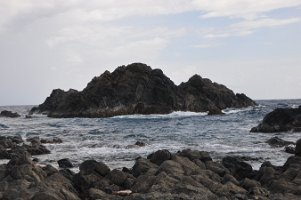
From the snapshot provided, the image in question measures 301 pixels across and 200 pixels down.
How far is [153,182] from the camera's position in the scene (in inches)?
614

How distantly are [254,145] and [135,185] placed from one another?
18035 millimetres

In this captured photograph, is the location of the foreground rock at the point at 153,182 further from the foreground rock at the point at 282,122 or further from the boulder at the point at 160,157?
the foreground rock at the point at 282,122

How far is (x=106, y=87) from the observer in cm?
9050

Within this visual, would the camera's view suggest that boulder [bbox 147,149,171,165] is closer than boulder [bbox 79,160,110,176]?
No

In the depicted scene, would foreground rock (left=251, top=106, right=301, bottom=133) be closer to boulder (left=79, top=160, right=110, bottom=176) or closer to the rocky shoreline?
the rocky shoreline

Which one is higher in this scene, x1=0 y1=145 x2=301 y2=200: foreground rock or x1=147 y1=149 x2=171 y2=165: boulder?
x1=147 y1=149 x2=171 y2=165: boulder

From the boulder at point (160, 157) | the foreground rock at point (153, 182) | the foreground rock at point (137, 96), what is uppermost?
the foreground rock at point (137, 96)

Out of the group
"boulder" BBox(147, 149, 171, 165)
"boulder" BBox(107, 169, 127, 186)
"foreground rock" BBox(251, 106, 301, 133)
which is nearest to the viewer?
"boulder" BBox(107, 169, 127, 186)

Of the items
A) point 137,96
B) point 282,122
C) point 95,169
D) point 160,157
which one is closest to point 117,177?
point 95,169

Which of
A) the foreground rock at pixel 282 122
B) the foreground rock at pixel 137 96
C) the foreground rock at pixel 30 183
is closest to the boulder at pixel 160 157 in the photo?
the foreground rock at pixel 30 183

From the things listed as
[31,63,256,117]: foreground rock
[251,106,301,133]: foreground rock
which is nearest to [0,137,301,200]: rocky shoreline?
[251,106,301,133]: foreground rock

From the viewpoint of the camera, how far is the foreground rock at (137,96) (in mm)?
87875

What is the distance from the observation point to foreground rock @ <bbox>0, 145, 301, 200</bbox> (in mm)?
14125

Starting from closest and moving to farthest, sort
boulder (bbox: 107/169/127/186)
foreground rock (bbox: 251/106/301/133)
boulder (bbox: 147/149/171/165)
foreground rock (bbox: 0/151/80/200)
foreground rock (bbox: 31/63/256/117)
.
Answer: foreground rock (bbox: 0/151/80/200), boulder (bbox: 107/169/127/186), boulder (bbox: 147/149/171/165), foreground rock (bbox: 251/106/301/133), foreground rock (bbox: 31/63/256/117)
